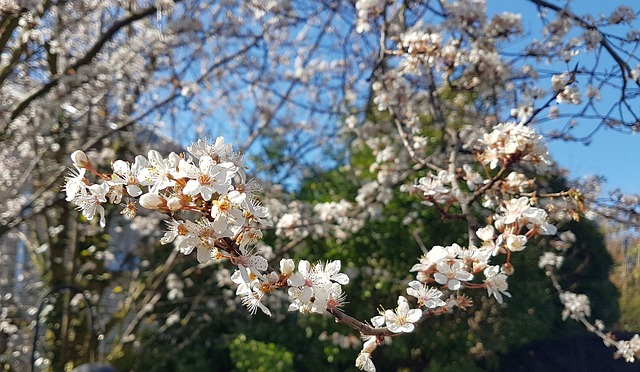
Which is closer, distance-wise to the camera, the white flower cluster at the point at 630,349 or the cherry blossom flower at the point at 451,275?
the cherry blossom flower at the point at 451,275

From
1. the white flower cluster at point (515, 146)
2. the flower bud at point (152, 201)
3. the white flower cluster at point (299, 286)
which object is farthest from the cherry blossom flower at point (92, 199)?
the white flower cluster at point (515, 146)

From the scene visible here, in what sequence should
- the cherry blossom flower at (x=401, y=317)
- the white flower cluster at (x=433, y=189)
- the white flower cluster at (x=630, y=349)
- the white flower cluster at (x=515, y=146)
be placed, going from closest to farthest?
the cherry blossom flower at (x=401, y=317) → the white flower cluster at (x=515, y=146) → the white flower cluster at (x=433, y=189) → the white flower cluster at (x=630, y=349)

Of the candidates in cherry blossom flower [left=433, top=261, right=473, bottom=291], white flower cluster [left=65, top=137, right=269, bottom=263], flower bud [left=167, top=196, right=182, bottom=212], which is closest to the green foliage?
cherry blossom flower [left=433, top=261, right=473, bottom=291]

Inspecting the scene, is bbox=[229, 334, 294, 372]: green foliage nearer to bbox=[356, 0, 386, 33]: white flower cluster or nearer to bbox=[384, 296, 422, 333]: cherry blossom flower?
bbox=[356, 0, 386, 33]: white flower cluster

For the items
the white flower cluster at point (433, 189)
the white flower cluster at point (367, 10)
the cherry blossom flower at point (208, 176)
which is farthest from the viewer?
the white flower cluster at point (367, 10)

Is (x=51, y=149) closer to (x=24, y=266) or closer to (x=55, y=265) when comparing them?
(x=55, y=265)

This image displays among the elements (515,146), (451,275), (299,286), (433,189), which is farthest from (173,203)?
(433,189)

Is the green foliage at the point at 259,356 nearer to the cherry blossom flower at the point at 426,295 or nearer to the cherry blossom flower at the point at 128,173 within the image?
the cherry blossom flower at the point at 426,295

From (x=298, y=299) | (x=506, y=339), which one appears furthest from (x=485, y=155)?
(x=506, y=339)

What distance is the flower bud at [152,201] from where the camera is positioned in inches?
39.2

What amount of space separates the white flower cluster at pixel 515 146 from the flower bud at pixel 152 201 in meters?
1.13

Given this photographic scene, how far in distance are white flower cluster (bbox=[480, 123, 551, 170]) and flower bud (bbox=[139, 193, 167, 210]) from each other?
44.5 inches

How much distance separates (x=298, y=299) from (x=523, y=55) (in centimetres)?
240

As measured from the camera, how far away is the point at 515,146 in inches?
70.6
